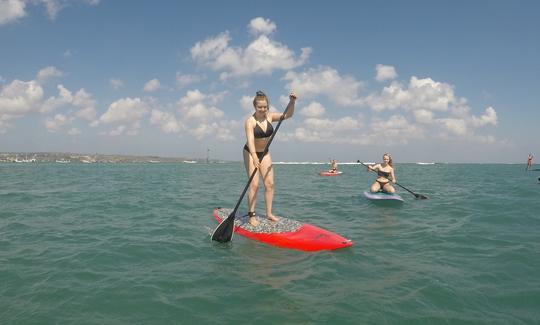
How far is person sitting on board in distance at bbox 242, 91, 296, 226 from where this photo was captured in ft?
24.9

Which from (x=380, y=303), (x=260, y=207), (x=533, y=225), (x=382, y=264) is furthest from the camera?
(x=260, y=207)

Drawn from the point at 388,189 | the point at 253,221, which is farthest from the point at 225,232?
the point at 388,189

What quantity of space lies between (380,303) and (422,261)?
7.61 feet

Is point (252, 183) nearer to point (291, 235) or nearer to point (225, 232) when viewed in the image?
point (225, 232)

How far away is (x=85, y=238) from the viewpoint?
7.77m

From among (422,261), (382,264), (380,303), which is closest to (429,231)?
(422,261)

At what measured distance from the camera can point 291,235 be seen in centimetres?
738

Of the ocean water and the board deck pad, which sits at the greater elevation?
the board deck pad

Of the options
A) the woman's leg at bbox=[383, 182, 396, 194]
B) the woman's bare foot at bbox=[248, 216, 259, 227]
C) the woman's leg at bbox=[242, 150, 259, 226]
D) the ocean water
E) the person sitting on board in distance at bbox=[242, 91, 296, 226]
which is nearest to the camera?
the ocean water

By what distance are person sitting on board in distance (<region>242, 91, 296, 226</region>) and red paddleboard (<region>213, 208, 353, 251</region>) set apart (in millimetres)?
327

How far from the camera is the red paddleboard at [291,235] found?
6973 mm

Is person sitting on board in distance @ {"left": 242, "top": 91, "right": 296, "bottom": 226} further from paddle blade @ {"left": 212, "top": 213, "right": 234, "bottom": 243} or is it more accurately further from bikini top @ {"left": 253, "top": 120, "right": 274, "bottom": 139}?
paddle blade @ {"left": 212, "top": 213, "right": 234, "bottom": 243}

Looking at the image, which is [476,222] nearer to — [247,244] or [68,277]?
[247,244]

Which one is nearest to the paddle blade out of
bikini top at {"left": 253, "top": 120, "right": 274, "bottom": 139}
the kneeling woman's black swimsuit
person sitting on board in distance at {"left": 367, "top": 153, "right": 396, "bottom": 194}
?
the kneeling woman's black swimsuit
